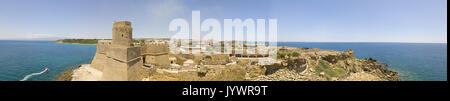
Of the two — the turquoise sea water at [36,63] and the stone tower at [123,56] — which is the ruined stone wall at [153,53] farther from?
the turquoise sea water at [36,63]

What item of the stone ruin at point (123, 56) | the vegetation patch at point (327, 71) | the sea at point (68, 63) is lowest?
the sea at point (68, 63)

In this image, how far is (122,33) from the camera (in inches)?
333

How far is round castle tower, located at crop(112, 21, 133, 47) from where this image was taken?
330 inches

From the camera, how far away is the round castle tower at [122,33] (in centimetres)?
839

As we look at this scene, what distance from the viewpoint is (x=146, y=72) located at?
880cm

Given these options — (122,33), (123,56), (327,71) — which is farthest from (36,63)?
(327,71)

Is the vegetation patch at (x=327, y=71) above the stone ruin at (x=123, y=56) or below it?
below

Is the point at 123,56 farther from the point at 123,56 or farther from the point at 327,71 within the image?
the point at 327,71

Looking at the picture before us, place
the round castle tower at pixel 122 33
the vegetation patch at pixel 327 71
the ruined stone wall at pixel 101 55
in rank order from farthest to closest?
the ruined stone wall at pixel 101 55 < the vegetation patch at pixel 327 71 < the round castle tower at pixel 122 33

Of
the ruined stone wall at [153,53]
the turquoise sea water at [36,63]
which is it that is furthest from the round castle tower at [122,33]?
the turquoise sea water at [36,63]
